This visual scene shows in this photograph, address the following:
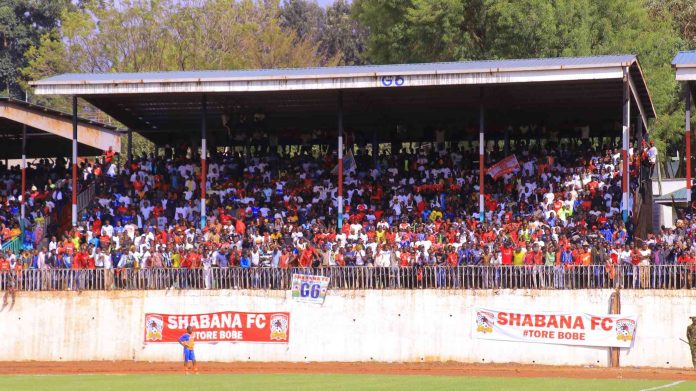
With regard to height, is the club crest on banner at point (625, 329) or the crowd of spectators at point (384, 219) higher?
the crowd of spectators at point (384, 219)

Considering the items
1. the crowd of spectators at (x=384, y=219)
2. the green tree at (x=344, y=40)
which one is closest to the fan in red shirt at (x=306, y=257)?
the crowd of spectators at (x=384, y=219)

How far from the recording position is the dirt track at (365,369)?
2863cm

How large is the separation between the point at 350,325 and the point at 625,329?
6905 millimetres

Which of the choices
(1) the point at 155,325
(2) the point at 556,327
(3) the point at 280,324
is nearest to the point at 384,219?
(3) the point at 280,324

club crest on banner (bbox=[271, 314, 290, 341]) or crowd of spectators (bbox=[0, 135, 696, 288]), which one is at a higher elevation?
crowd of spectators (bbox=[0, 135, 696, 288])

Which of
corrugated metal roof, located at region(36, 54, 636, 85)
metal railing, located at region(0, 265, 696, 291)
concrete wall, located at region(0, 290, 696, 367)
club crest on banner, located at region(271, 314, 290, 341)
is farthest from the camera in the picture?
corrugated metal roof, located at region(36, 54, 636, 85)

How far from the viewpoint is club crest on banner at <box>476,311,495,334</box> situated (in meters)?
30.5

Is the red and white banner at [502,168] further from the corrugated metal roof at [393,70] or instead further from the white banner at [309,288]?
the white banner at [309,288]

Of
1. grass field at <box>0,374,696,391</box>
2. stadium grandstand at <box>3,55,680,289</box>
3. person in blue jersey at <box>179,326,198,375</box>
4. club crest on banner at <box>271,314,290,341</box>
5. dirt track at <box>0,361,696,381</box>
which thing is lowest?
dirt track at <box>0,361,696,381</box>

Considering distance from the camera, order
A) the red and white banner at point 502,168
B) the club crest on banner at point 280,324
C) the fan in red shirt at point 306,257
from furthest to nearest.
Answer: the red and white banner at point 502,168 → the fan in red shirt at point 306,257 → the club crest on banner at point 280,324

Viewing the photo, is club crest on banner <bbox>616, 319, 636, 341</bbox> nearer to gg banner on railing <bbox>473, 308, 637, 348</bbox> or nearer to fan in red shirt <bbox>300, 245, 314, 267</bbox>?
gg banner on railing <bbox>473, 308, 637, 348</bbox>

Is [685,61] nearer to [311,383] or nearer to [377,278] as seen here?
[377,278]

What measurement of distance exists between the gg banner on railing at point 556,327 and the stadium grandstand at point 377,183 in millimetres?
796

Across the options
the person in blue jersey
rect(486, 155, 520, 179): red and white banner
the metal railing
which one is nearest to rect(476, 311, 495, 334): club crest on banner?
the metal railing
